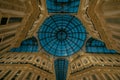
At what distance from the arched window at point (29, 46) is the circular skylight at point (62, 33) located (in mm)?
1930

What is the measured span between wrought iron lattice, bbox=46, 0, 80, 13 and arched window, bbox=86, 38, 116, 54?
1012cm

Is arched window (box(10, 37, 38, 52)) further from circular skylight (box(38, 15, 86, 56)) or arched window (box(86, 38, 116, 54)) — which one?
arched window (box(86, 38, 116, 54))

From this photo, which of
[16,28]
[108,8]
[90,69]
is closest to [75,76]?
[90,69]

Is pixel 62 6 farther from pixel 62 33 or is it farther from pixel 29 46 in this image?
pixel 29 46

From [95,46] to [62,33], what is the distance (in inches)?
385

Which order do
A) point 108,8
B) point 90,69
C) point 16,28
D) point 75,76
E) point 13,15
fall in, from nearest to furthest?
point 108,8, point 13,15, point 16,28, point 90,69, point 75,76

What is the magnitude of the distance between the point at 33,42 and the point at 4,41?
1730 centimetres

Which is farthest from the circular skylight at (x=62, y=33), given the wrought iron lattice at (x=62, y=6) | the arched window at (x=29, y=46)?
the wrought iron lattice at (x=62, y=6)

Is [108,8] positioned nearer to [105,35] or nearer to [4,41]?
[105,35]

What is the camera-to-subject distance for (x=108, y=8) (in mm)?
25016

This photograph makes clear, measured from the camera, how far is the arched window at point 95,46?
46.1m

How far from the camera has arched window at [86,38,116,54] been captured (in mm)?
46094

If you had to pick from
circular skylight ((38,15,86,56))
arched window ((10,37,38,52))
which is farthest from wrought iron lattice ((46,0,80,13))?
arched window ((10,37,38,52))

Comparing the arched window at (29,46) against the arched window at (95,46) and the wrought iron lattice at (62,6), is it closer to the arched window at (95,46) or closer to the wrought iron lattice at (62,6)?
the wrought iron lattice at (62,6)
